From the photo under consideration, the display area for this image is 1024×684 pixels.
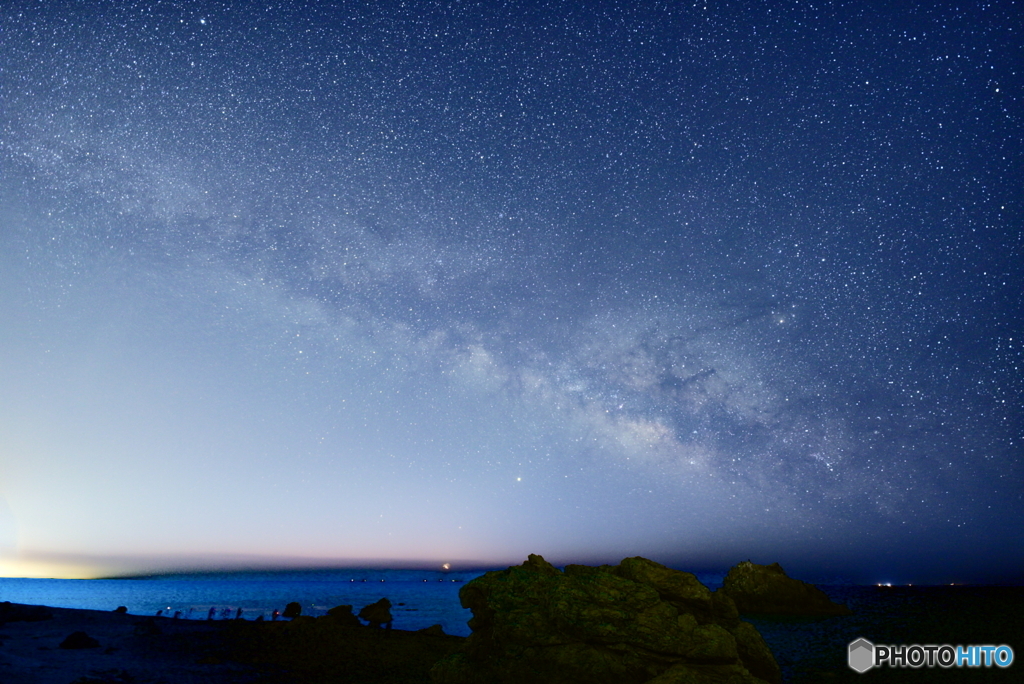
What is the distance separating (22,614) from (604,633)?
179 feet

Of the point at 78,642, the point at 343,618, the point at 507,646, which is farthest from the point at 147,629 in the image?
the point at 507,646

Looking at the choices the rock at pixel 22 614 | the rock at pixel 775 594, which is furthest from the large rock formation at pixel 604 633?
the rock at pixel 775 594

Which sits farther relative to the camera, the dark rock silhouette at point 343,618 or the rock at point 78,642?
the dark rock silhouette at point 343,618

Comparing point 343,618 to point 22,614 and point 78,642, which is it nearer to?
point 78,642

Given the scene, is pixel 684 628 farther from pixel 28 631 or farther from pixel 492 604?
pixel 28 631

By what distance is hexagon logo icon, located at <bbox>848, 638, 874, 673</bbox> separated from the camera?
1410 inches

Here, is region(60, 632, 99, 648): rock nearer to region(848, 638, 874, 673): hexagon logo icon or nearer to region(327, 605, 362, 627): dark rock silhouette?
region(327, 605, 362, 627): dark rock silhouette

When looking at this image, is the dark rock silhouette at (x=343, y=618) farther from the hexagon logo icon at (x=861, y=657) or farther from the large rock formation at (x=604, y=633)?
the hexagon logo icon at (x=861, y=657)

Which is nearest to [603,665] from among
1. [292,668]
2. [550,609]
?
[550,609]

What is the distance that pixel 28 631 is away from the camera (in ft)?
124

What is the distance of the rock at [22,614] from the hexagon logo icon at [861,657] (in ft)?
211

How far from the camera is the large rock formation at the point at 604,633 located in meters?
20.3

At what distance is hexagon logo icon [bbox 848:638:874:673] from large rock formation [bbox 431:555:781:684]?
1671cm

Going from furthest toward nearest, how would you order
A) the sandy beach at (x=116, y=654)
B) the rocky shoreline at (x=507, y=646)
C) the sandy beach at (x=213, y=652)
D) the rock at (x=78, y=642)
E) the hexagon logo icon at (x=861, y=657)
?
the hexagon logo icon at (x=861, y=657) < the rock at (x=78, y=642) < the sandy beach at (x=213, y=652) < the sandy beach at (x=116, y=654) < the rocky shoreline at (x=507, y=646)
